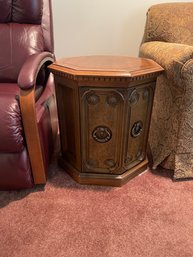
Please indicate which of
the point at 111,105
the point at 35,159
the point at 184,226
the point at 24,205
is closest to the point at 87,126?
the point at 111,105

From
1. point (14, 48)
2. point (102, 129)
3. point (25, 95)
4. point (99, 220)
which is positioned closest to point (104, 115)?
point (102, 129)

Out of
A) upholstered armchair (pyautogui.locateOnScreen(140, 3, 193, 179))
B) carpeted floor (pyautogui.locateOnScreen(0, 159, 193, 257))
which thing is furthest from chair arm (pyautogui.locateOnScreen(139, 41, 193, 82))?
carpeted floor (pyautogui.locateOnScreen(0, 159, 193, 257))

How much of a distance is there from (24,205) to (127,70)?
70cm

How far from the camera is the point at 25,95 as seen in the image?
81 centimetres

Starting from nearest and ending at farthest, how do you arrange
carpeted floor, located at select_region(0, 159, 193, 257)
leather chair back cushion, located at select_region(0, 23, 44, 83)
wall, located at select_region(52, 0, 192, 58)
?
carpeted floor, located at select_region(0, 159, 193, 257) → leather chair back cushion, located at select_region(0, 23, 44, 83) → wall, located at select_region(52, 0, 192, 58)

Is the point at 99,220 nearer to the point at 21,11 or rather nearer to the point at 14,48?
the point at 14,48

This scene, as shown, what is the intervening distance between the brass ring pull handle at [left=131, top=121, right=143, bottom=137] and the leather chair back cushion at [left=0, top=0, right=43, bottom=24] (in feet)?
2.54

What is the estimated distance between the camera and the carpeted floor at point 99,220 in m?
0.76

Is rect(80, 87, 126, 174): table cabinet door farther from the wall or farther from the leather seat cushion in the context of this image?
the wall

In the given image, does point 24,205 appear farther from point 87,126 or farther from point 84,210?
point 87,126

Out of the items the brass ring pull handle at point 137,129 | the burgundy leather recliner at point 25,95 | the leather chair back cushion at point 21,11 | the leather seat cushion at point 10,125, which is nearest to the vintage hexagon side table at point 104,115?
the brass ring pull handle at point 137,129

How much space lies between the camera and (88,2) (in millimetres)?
1395

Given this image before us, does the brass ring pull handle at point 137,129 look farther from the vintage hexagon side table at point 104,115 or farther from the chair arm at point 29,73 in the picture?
the chair arm at point 29,73

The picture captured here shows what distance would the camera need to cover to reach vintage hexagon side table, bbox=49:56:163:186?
0.83 m
